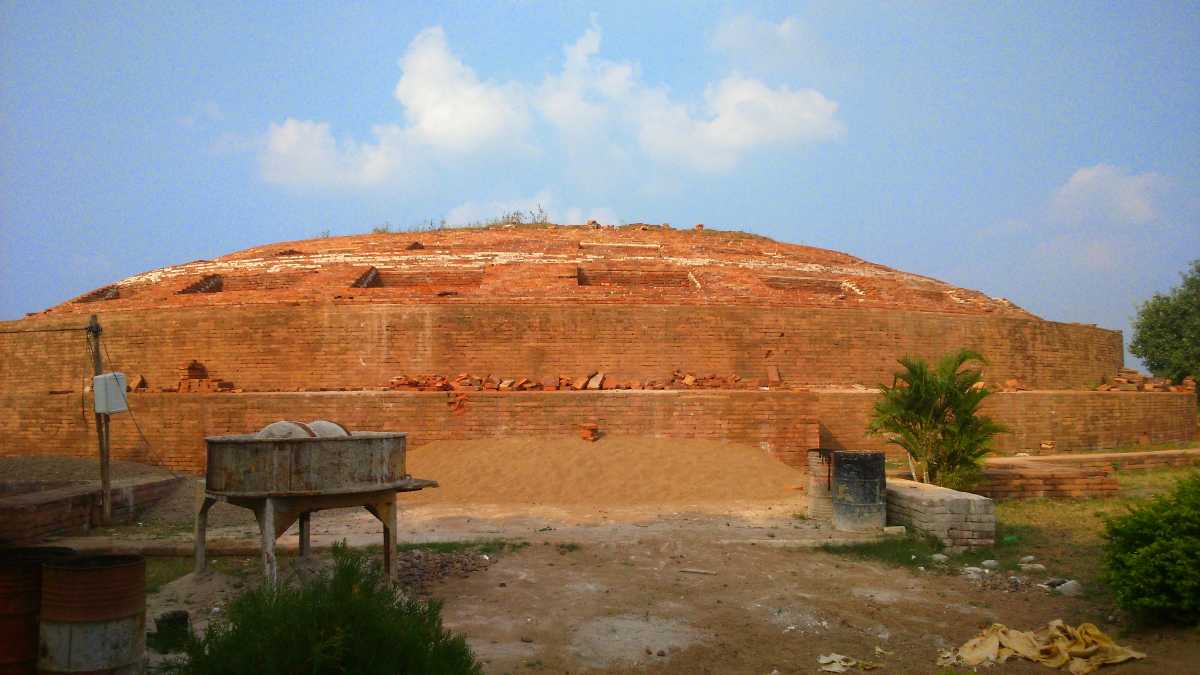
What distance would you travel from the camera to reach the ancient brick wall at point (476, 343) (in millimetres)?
12812

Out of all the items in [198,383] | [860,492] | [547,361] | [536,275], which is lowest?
[860,492]

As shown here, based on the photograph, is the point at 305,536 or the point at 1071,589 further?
the point at 305,536

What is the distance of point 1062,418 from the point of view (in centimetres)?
1334

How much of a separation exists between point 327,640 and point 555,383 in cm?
919

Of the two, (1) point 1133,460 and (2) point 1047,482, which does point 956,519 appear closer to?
(2) point 1047,482

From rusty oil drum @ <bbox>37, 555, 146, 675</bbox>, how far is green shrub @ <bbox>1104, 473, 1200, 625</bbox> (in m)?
5.28

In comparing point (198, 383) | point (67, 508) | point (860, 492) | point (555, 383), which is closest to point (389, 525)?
point (860, 492)

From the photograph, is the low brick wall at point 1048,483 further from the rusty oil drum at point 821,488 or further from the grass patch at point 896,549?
the grass patch at point 896,549

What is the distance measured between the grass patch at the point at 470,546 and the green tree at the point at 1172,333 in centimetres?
2114

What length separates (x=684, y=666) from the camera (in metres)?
4.46

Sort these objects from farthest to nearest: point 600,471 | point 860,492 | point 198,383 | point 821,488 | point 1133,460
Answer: point 198,383, point 1133,460, point 600,471, point 821,488, point 860,492

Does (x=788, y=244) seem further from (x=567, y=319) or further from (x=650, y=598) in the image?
(x=650, y=598)

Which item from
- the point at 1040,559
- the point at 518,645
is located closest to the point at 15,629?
the point at 518,645

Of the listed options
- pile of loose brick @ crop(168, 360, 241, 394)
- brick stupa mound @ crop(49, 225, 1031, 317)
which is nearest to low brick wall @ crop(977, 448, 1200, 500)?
brick stupa mound @ crop(49, 225, 1031, 317)
